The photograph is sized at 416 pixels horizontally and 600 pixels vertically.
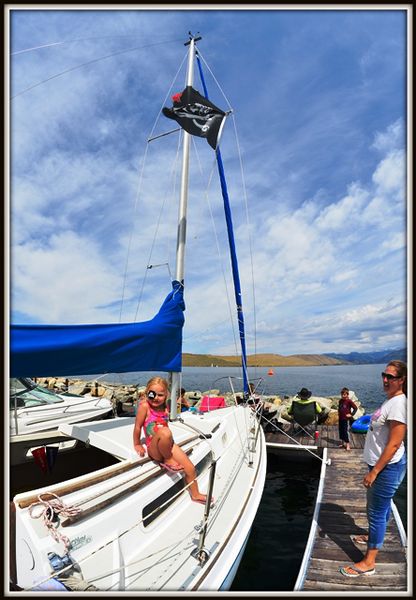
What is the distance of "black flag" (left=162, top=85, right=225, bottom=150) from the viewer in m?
6.13

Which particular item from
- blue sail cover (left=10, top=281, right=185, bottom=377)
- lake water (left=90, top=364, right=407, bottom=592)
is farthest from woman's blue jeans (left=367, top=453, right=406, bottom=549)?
blue sail cover (left=10, top=281, right=185, bottom=377)

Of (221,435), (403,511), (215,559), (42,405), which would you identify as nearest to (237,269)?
(221,435)

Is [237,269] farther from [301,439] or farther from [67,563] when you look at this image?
[67,563]

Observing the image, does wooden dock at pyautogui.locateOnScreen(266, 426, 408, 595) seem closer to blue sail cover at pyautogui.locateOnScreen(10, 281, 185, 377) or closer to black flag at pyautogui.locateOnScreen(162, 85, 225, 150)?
blue sail cover at pyautogui.locateOnScreen(10, 281, 185, 377)

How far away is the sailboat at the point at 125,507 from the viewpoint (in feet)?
8.02

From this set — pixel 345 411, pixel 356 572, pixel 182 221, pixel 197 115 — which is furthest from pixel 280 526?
pixel 197 115

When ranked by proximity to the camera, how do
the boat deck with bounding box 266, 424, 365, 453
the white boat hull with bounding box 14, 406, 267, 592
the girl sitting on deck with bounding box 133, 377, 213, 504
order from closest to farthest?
the white boat hull with bounding box 14, 406, 267, 592 < the girl sitting on deck with bounding box 133, 377, 213, 504 < the boat deck with bounding box 266, 424, 365, 453

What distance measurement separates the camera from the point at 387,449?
10.5 ft

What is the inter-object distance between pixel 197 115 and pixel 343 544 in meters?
7.44

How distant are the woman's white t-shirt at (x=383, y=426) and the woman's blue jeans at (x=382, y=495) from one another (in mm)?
114

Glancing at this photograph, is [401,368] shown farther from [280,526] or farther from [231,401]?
[231,401]

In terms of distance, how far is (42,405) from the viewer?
8172mm

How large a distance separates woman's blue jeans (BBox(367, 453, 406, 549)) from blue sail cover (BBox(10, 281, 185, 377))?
9.49 feet

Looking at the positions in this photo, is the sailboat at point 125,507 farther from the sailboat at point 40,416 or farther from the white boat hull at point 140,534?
the sailboat at point 40,416
